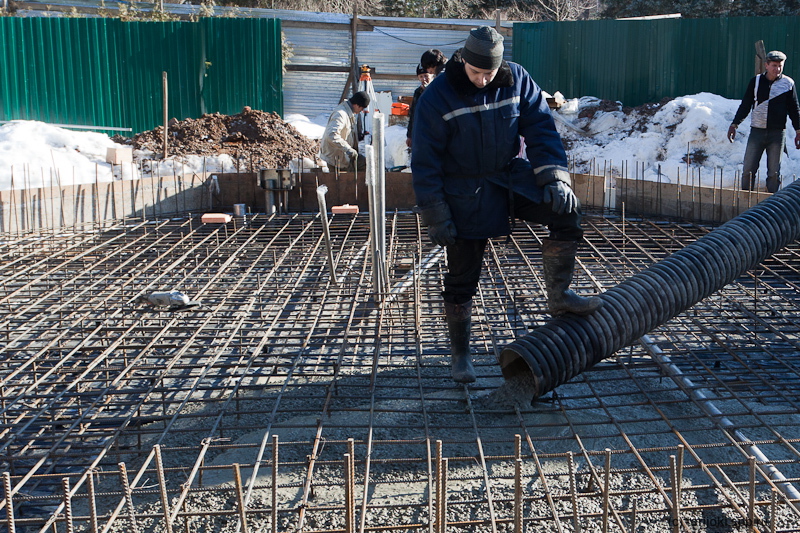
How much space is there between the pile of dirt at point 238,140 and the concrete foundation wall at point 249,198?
237 centimetres

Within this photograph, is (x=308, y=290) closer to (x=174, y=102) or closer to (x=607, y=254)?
(x=607, y=254)

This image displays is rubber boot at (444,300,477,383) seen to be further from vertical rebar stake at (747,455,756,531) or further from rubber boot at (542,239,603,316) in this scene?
vertical rebar stake at (747,455,756,531)

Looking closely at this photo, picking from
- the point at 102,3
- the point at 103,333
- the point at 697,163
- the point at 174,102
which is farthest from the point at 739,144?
the point at 102,3

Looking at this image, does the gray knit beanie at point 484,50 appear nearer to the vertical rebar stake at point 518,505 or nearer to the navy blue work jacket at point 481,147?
the navy blue work jacket at point 481,147

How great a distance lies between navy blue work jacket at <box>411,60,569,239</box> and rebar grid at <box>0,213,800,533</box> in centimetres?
82

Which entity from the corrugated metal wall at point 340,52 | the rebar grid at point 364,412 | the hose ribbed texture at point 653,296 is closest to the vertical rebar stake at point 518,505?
→ the rebar grid at point 364,412

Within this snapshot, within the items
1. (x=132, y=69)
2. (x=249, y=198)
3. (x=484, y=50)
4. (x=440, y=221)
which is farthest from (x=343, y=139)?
(x=132, y=69)

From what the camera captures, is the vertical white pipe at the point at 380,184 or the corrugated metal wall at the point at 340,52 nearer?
the vertical white pipe at the point at 380,184

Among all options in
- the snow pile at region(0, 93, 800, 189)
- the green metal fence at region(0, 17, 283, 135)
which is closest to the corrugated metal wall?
the green metal fence at region(0, 17, 283, 135)

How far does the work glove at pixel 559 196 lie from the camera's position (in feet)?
11.4

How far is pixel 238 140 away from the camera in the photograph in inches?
490

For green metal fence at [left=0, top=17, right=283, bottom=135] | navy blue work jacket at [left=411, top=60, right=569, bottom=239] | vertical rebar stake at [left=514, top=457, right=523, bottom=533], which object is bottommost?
vertical rebar stake at [left=514, top=457, right=523, bottom=533]

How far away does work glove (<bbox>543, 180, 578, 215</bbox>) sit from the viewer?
3471mm

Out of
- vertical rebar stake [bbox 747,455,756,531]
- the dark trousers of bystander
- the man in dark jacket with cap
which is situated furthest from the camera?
the dark trousers of bystander
